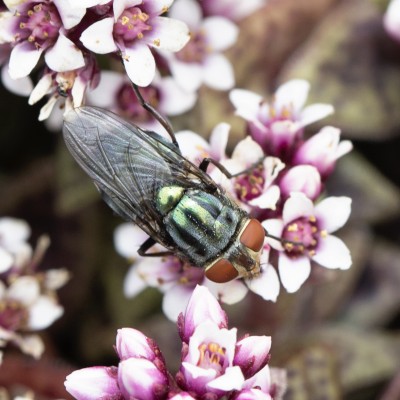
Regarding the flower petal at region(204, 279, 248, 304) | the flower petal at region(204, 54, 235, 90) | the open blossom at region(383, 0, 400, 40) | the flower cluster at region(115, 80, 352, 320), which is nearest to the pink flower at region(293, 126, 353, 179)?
the flower cluster at region(115, 80, 352, 320)

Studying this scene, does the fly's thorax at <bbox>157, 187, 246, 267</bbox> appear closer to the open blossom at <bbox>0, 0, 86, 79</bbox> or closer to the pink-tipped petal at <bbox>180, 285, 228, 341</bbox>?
the pink-tipped petal at <bbox>180, 285, 228, 341</bbox>

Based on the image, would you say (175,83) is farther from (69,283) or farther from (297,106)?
(69,283)

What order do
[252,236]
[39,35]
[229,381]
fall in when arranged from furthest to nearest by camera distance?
[39,35]
[252,236]
[229,381]

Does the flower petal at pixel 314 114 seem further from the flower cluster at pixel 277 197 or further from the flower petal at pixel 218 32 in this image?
the flower petal at pixel 218 32

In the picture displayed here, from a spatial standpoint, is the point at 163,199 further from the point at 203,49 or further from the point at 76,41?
the point at 203,49

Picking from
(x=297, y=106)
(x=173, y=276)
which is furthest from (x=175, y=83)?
(x=173, y=276)

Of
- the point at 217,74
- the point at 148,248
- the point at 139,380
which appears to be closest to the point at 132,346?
the point at 139,380
